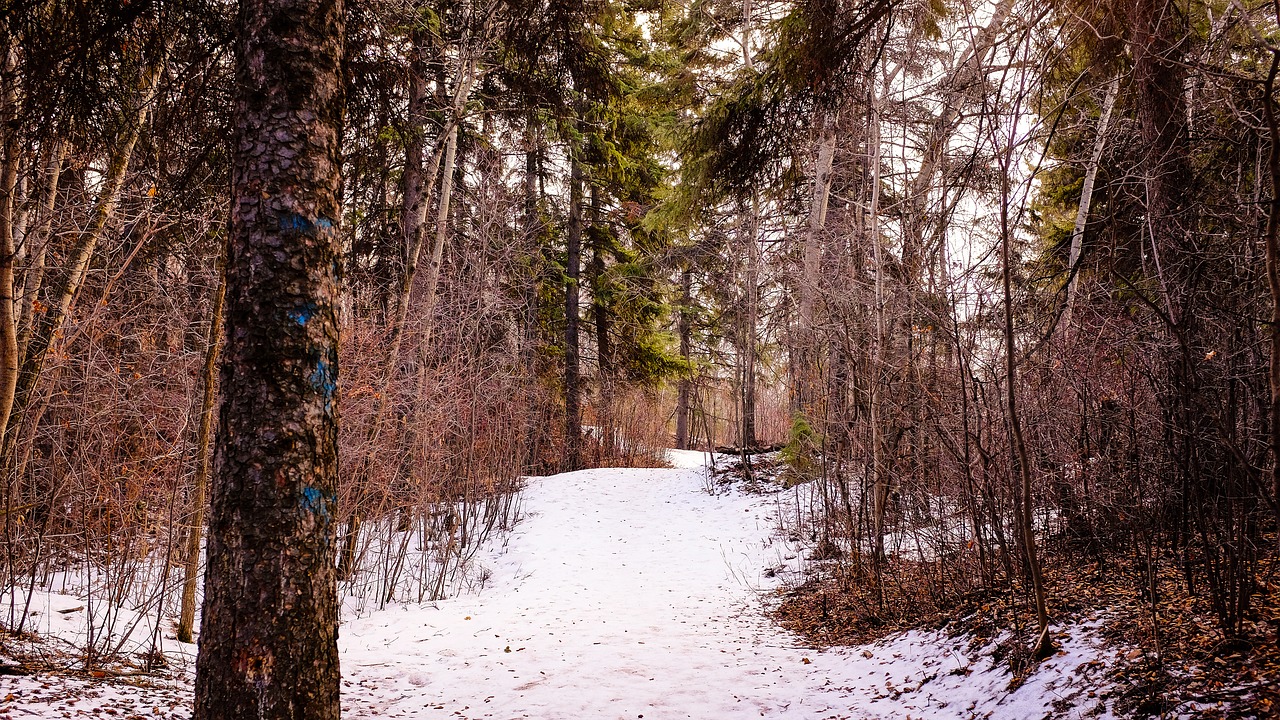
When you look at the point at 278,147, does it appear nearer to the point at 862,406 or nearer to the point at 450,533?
the point at 862,406

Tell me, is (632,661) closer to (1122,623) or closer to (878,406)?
(878,406)

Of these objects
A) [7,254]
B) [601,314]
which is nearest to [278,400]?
[7,254]

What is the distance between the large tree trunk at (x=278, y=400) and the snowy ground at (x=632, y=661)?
1562 millimetres

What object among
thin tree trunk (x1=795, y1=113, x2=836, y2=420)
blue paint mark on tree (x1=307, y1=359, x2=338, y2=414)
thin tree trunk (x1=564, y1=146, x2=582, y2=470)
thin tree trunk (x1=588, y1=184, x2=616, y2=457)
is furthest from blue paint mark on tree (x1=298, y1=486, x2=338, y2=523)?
thin tree trunk (x1=588, y1=184, x2=616, y2=457)

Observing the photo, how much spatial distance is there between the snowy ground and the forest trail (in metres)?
0.02

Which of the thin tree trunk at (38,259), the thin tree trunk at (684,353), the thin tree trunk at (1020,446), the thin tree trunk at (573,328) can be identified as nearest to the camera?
the thin tree trunk at (1020,446)

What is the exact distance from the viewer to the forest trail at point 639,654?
4102 millimetres

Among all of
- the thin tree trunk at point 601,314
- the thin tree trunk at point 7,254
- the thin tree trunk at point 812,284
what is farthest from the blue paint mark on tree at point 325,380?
the thin tree trunk at point 601,314

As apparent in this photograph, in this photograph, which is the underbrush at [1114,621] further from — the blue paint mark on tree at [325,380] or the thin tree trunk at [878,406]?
the blue paint mark on tree at [325,380]

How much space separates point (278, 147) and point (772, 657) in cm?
479

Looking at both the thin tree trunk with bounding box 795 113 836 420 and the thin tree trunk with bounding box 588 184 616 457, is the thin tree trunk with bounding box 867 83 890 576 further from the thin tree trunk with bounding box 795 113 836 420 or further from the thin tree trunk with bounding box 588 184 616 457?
the thin tree trunk with bounding box 588 184 616 457

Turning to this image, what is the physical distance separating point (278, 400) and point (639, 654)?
395cm

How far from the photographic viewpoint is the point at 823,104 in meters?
4.93

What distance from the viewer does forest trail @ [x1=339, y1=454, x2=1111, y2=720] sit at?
4.10 metres
